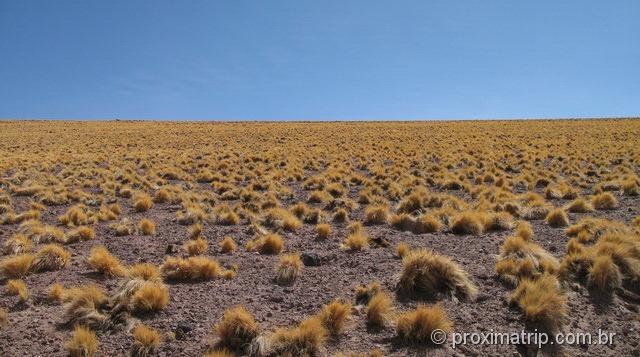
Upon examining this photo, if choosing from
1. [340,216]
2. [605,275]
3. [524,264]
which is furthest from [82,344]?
[340,216]

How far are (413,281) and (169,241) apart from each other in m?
5.57

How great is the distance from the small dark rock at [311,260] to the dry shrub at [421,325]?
2827 mm

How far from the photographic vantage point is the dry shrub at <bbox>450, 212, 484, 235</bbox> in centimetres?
995

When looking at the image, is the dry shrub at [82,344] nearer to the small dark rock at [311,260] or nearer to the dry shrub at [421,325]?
the dry shrub at [421,325]

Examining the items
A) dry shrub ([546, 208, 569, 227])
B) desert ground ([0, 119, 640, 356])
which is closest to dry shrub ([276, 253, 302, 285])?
desert ground ([0, 119, 640, 356])

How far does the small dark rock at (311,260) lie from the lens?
8.23 meters

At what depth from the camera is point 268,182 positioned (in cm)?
1761

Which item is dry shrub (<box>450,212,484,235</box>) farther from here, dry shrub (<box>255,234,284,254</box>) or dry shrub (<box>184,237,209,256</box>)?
dry shrub (<box>184,237,209,256</box>)

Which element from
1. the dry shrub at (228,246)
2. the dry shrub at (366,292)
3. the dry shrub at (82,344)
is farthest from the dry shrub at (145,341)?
the dry shrub at (228,246)

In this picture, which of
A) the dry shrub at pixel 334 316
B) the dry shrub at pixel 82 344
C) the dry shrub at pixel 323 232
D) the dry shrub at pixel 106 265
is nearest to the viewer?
the dry shrub at pixel 82 344

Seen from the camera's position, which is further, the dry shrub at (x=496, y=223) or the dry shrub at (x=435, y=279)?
the dry shrub at (x=496, y=223)

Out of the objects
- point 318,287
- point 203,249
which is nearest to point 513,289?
point 318,287

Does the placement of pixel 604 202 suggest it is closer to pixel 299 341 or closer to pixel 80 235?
pixel 299 341

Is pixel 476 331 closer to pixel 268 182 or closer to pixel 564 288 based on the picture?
pixel 564 288
